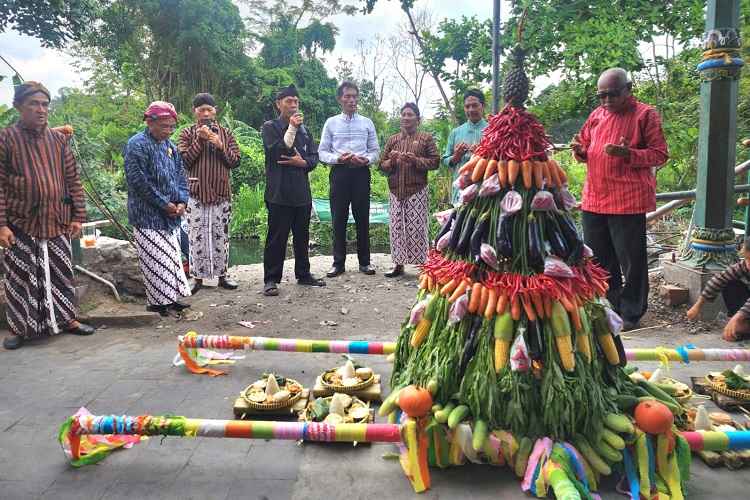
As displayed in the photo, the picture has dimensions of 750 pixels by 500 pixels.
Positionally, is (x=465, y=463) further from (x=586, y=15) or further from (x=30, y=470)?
(x=586, y=15)

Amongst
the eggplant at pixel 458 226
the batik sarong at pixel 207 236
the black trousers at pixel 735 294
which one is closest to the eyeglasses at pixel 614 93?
the black trousers at pixel 735 294

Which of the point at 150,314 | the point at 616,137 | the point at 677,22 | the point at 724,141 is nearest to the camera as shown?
the point at 616,137

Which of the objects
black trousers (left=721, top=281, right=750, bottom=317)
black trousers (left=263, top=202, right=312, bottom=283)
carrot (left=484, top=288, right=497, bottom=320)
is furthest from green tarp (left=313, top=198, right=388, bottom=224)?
carrot (left=484, top=288, right=497, bottom=320)

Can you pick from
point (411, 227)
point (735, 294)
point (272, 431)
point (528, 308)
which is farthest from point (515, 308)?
point (411, 227)

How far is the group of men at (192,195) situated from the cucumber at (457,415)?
2456 mm

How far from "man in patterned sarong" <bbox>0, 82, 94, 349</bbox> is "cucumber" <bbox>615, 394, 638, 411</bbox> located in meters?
3.85

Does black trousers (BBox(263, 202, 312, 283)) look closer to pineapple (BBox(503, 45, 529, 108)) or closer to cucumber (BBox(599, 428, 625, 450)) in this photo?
pineapple (BBox(503, 45, 529, 108))

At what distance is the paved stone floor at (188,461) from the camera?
2.03 meters

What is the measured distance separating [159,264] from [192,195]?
3.23 feet

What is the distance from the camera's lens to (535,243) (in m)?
2.06

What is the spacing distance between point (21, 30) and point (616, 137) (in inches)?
193

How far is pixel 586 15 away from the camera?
7102 millimetres

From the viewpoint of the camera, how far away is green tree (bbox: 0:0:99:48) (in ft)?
14.8

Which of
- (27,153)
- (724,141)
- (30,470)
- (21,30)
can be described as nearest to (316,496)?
(30,470)
